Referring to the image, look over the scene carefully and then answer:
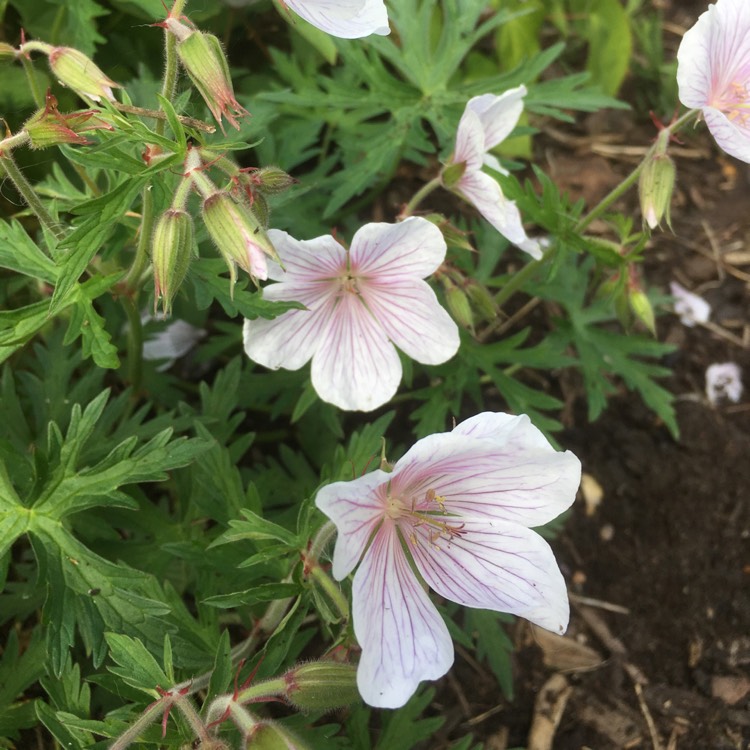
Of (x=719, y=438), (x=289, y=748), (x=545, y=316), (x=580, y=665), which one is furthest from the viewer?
(x=545, y=316)

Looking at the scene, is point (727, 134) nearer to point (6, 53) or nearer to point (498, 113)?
point (498, 113)

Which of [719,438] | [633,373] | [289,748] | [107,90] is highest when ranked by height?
[107,90]

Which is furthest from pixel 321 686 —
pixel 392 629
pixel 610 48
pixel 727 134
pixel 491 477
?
pixel 610 48

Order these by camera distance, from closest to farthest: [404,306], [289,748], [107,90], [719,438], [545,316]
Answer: [289,748]
[107,90]
[404,306]
[719,438]
[545,316]

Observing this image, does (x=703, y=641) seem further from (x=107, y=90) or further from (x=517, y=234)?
(x=107, y=90)

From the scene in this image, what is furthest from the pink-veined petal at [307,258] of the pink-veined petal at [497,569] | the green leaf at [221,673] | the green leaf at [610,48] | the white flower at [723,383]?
the green leaf at [610,48]

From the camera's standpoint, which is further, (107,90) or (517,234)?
(517,234)

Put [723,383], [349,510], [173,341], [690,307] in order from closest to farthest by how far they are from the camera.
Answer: [349,510] → [173,341] → [723,383] → [690,307]

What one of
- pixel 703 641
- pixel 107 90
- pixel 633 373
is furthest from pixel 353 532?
pixel 703 641
